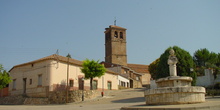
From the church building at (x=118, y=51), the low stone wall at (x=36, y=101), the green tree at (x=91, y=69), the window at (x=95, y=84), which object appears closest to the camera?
the low stone wall at (x=36, y=101)

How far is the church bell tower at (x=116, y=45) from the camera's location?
69.3m

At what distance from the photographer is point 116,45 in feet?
230

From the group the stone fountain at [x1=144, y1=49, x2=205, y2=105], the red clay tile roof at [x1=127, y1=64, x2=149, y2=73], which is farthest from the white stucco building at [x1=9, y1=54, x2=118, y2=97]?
the red clay tile roof at [x1=127, y1=64, x2=149, y2=73]

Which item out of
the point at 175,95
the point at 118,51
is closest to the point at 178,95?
the point at 175,95

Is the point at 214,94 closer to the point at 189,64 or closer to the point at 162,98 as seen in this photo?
the point at 189,64

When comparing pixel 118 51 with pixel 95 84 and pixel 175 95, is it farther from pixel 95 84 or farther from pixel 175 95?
pixel 175 95

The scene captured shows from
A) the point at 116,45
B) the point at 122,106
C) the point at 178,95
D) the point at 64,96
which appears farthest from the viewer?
the point at 116,45

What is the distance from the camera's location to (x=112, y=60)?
68.6 m

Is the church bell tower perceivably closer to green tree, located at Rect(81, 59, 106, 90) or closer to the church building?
the church building

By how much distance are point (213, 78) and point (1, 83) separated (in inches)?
1194

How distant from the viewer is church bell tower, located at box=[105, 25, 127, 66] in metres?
69.3

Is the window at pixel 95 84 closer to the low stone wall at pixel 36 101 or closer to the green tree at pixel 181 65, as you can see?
the low stone wall at pixel 36 101

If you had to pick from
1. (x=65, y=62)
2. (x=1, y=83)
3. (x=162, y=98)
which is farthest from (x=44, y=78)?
(x=162, y=98)

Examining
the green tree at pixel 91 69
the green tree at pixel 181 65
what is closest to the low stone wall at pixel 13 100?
the green tree at pixel 91 69
